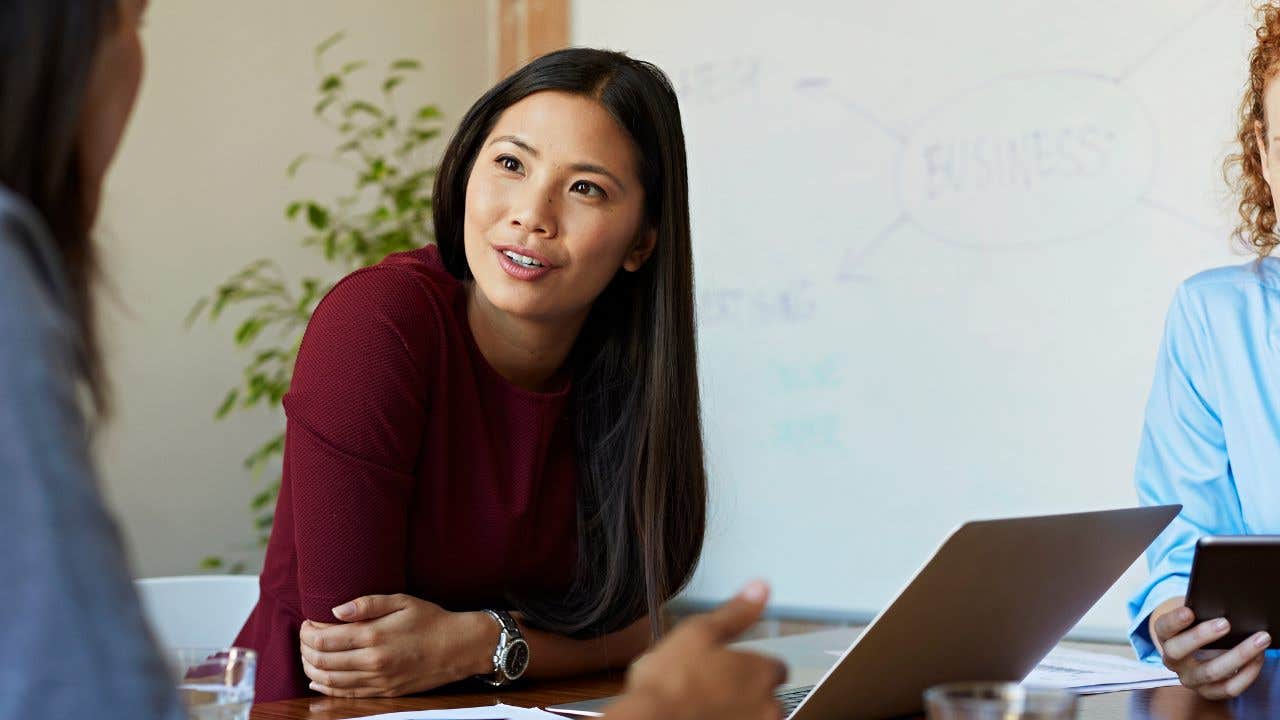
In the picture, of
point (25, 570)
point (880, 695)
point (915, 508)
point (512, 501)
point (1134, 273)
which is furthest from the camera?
point (915, 508)

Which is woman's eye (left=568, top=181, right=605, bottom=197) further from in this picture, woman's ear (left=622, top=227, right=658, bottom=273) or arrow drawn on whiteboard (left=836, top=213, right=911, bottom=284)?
arrow drawn on whiteboard (left=836, top=213, right=911, bottom=284)

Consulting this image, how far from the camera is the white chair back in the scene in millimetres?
1763

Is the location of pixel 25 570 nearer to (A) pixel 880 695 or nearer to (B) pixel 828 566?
(A) pixel 880 695

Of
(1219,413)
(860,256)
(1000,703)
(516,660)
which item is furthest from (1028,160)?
(1000,703)

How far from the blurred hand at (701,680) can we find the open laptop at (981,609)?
26cm

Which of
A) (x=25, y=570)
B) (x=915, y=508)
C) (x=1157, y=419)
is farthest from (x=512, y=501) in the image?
(x=915, y=508)

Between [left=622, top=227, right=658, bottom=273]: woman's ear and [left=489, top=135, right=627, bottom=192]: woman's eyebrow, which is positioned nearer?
[left=489, top=135, right=627, bottom=192]: woman's eyebrow

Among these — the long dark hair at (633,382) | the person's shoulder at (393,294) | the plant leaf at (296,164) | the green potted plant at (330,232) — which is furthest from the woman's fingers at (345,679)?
the plant leaf at (296,164)

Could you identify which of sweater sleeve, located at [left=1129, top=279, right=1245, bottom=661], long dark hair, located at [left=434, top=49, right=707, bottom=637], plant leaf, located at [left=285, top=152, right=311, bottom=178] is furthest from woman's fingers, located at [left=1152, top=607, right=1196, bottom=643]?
plant leaf, located at [left=285, top=152, right=311, bottom=178]

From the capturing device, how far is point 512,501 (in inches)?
62.2

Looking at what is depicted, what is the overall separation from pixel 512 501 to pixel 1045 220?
1.46m

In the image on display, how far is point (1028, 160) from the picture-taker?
8.50ft

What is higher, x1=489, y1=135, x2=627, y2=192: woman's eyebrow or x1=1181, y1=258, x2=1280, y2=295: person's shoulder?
x1=489, y1=135, x2=627, y2=192: woman's eyebrow

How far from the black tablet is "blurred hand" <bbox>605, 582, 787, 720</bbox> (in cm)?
59
